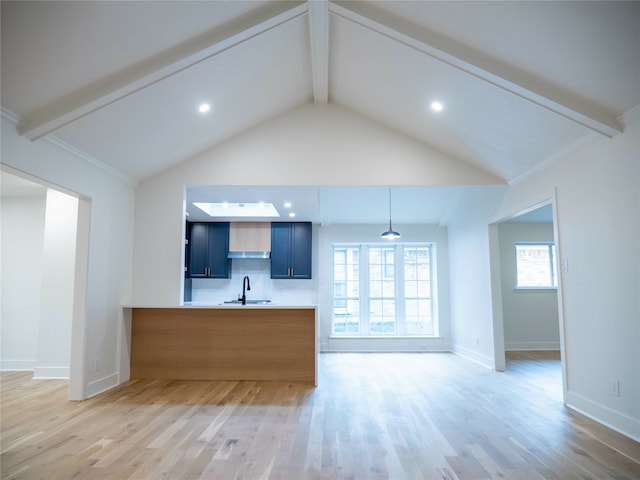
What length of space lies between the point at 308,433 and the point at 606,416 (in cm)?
242

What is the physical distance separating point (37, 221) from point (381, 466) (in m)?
5.97

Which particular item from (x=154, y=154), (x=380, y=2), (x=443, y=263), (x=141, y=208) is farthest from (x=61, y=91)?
(x=443, y=263)

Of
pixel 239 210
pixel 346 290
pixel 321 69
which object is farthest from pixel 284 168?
pixel 346 290

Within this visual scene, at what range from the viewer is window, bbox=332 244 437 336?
778cm

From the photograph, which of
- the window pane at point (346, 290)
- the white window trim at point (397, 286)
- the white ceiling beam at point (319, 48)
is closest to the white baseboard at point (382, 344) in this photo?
the white window trim at point (397, 286)

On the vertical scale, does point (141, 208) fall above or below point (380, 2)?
below

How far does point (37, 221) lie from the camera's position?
600 cm

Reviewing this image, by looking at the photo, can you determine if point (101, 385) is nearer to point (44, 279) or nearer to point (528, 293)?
point (44, 279)

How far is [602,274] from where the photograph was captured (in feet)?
11.1

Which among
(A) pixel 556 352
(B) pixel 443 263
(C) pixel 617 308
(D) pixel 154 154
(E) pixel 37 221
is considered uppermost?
(D) pixel 154 154

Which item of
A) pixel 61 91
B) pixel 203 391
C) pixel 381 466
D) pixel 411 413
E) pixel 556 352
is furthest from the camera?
pixel 556 352

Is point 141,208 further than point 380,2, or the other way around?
point 141,208

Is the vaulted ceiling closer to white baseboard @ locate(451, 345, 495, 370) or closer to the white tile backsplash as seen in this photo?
white baseboard @ locate(451, 345, 495, 370)

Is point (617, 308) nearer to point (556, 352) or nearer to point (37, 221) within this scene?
point (556, 352)
